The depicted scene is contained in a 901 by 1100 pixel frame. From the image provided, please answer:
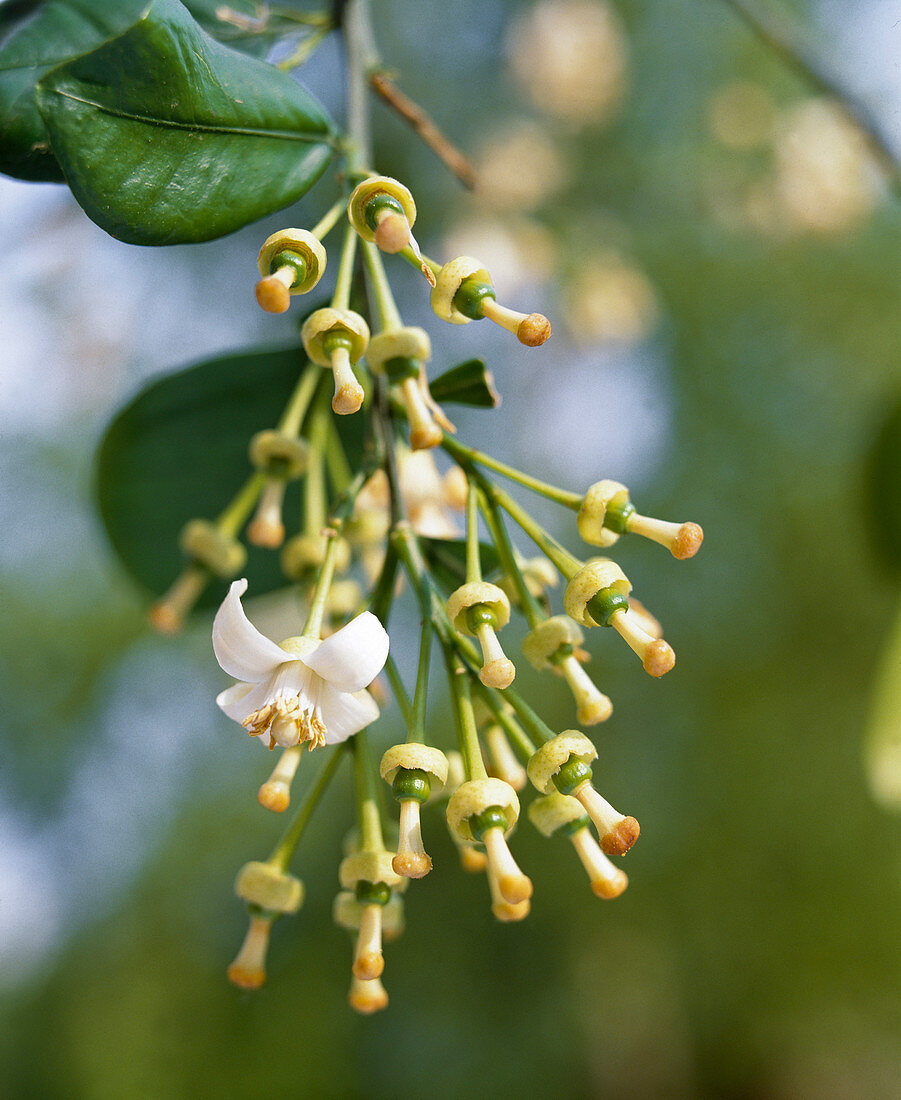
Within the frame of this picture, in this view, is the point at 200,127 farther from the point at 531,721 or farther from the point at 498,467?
the point at 531,721

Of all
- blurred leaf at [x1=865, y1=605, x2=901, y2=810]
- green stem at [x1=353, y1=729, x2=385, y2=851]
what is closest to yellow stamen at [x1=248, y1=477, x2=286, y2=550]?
green stem at [x1=353, y1=729, x2=385, y2=851]

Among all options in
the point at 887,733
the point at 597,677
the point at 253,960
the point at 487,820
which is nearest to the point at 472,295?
the point at 487,820

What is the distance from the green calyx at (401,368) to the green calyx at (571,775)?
0.98ft

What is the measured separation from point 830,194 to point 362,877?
112 inches

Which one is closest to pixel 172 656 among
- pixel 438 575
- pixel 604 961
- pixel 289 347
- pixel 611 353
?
pixel 611 353

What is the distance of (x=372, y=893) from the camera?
24.3 inches

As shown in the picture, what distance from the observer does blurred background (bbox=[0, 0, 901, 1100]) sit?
3.12 metres

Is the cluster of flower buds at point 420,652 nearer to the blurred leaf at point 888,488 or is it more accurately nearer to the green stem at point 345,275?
the green stem at point 345,275

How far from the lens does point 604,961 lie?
5.96 m

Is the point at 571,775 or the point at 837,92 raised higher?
the point at 837,92

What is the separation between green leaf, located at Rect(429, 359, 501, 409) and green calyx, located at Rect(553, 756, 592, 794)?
12.5 inches

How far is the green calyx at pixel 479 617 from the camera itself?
23.3 inches

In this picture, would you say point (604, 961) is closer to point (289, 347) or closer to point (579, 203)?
point (579, 203)

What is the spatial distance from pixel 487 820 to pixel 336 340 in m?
0.35
